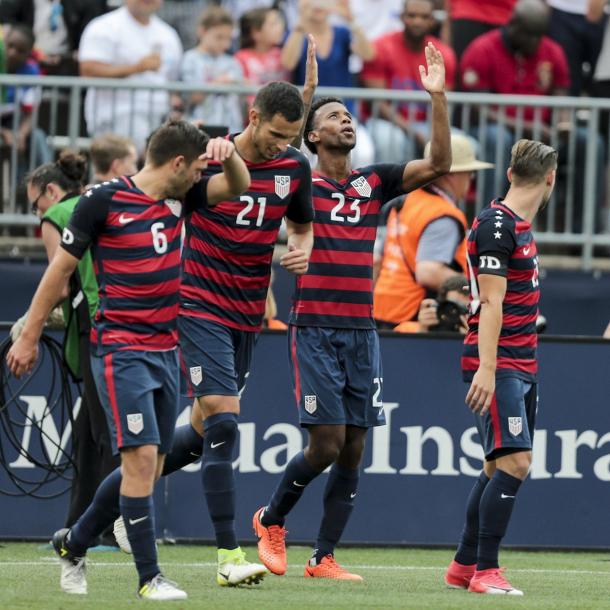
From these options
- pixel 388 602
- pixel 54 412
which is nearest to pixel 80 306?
pixel 54 412

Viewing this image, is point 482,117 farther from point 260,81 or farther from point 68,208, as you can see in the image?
point 68,208

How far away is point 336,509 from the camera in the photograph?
8.16 m

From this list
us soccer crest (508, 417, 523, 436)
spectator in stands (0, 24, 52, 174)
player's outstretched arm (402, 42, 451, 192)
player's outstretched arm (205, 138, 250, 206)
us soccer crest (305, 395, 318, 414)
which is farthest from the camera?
spectator in stands (0, 24, 52, 174)

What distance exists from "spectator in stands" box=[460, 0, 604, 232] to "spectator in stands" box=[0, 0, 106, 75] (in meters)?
3.46

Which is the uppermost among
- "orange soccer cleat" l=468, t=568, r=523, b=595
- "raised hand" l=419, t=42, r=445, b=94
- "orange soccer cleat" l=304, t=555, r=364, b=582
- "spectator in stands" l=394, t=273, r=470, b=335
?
"raised hand" l=419, t=42, r=445, b=94

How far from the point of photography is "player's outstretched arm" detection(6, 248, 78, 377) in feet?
21.8

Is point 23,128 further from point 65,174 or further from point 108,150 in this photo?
point 65,174

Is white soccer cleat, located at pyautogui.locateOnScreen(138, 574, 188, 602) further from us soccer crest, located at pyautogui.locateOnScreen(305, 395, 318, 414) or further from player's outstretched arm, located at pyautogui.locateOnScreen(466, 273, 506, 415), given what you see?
player's outstretched arm, located at pyautogui.locateOnScreen(466, 273, 506, 415)

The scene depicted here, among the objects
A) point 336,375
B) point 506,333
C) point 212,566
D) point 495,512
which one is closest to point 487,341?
point 506,333

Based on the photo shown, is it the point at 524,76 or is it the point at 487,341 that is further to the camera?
the point at 524,76

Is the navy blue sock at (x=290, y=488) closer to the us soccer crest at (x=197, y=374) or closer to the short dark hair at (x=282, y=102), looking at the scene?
the us soccer crest at (x=197, y=374)

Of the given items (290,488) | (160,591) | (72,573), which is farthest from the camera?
(290,488)

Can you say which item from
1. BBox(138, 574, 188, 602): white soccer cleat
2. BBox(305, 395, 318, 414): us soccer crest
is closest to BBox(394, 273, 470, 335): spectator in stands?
BBox(305, 395, 318, 414): us soccer crest

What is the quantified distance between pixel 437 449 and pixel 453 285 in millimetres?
1067
